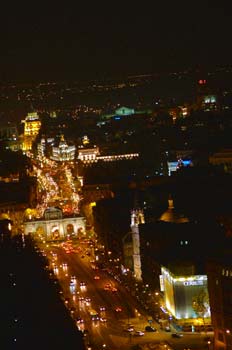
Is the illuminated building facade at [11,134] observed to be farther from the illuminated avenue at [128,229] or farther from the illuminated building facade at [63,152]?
the illuminated building facade at [63,152]

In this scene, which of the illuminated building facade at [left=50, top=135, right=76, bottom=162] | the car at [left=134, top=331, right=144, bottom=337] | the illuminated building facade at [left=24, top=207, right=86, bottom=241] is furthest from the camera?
the illuminated building facade at [left=50, top=135, right=76, bottom=162]

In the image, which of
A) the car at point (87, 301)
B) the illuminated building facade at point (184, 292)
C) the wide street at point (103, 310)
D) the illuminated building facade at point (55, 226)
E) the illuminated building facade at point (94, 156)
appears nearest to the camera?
the wide street at point (103, 310)

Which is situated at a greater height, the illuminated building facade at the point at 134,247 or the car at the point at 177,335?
the illuminated building facade at the point at 134,247

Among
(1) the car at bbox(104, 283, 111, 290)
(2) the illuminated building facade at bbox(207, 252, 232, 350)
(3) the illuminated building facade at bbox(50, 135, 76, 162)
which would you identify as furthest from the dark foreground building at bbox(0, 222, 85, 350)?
(3) the illuminated building facade at bbox(50, 135, 76, 162)

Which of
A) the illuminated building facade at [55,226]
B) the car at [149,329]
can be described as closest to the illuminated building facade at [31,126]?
the illuminated building facade at [55,226]

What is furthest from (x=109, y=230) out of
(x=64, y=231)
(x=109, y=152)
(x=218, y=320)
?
(x=109, y=152)

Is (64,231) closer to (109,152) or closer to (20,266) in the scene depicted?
(20,266)

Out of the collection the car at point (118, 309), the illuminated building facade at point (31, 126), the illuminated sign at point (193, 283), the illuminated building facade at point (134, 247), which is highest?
the illuminated building facade at point (31, 126)

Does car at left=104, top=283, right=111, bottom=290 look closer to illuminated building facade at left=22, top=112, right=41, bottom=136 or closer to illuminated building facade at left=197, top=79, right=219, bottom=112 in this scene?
illuminated building facade at left=197, top=79, right=219, bottom=112

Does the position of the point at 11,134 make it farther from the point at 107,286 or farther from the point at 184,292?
the point at 184,292
